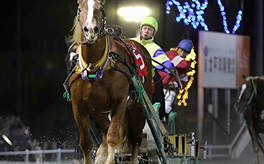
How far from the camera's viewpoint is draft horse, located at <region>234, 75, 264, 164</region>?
11086 mm

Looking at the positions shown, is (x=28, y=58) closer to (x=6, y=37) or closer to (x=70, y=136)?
(x=6, y=37)

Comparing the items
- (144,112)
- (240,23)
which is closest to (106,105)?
(144,112)

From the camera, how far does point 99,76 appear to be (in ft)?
18.5

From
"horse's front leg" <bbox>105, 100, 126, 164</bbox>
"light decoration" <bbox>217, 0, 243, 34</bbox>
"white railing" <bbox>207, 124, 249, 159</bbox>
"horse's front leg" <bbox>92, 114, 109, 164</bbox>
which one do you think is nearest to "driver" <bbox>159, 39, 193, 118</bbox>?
"horse's front leg" <bbox>92, 114, 109, 164</bbox>

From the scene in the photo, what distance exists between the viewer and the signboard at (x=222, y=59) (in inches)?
483

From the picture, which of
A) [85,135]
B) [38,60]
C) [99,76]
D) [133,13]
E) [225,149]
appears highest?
[133,13]

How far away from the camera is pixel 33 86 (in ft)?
29.0

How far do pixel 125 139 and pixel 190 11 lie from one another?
4.05 m

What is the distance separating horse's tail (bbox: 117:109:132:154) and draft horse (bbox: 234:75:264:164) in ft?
14.8

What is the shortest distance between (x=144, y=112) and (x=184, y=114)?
5.40 meters

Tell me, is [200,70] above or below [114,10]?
below

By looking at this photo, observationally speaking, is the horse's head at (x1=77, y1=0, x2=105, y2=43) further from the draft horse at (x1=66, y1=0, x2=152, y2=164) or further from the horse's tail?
the horse's tail

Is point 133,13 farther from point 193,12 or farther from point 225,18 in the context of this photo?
point 225,18

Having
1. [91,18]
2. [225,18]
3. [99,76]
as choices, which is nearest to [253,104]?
[225,18]
